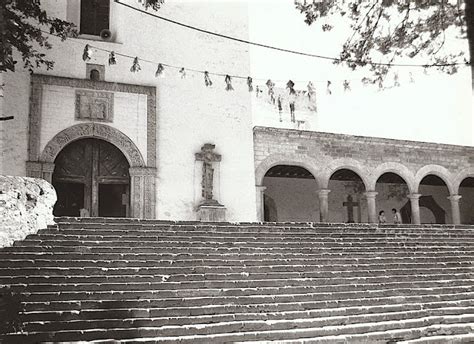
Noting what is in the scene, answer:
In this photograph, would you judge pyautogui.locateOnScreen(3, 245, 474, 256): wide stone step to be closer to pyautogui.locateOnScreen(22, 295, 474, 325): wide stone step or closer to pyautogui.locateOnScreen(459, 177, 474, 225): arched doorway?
pyautogui.locateOnScreen(22, 295, 474, 325): wide stone step

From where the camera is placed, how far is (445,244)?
10852 millimetres

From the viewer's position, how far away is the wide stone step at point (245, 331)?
551 cm

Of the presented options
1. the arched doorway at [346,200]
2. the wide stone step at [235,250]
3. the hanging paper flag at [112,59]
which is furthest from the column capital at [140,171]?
the arched doorway at [346,200]

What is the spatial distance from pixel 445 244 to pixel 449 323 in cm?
381

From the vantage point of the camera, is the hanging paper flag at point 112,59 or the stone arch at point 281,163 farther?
the stone arch at point 281,163

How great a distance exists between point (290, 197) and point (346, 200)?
2.27 metres

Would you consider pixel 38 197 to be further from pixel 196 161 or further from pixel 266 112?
pixel 266 112

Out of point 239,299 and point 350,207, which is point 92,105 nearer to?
point 239,299

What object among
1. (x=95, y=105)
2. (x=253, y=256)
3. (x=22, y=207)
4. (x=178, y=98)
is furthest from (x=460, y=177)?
(x=22, y=207)

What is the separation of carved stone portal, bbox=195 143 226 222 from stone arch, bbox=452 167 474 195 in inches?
340

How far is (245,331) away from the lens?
6160mm

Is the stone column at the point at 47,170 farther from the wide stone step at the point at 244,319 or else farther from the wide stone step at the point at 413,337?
the wide stone step at the point at 413,337

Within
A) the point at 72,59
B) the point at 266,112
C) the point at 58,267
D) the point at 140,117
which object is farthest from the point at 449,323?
the point at 266,112

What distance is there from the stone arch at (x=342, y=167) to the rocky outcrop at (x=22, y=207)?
30.1 ft
